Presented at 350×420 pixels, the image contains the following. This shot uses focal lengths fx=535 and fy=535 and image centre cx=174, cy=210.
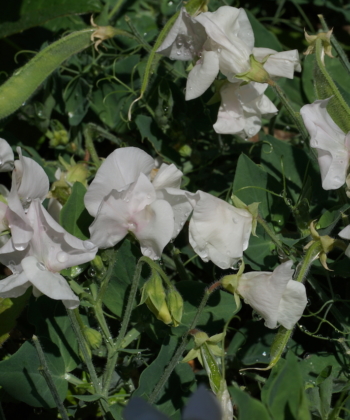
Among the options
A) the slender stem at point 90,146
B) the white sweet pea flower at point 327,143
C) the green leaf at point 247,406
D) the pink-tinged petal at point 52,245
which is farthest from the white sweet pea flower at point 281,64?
the green leaf at point 247,406

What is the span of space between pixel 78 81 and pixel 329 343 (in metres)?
1.05

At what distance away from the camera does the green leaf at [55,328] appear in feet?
3.92

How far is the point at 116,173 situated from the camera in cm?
113

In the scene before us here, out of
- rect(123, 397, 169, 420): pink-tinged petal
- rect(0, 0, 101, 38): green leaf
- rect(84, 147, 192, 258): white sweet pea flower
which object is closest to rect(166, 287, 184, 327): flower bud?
rect(84, 147, 192, 258): white sweet pea flower

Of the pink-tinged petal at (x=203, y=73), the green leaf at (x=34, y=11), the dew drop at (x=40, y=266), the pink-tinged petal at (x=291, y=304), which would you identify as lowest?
the pink-tinged petal at (x=291, y=304)

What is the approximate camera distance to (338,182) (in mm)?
1062

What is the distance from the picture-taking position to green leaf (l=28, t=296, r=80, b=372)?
3.92ft

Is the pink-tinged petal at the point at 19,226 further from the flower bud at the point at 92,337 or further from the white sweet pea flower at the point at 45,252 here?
the flower bud at the point at 92,337

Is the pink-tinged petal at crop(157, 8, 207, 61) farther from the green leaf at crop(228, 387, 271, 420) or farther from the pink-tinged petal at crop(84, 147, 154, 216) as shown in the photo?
the green leaf at crop(228, 387, 271, 420)

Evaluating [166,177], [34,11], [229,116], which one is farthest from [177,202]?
[34,11]

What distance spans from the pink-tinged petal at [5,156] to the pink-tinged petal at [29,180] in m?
0.07

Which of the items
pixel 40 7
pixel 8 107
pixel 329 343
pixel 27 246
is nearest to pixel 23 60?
pixel 40 7

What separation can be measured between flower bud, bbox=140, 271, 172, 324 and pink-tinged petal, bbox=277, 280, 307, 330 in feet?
0.71

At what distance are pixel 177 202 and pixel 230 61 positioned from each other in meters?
0.34
